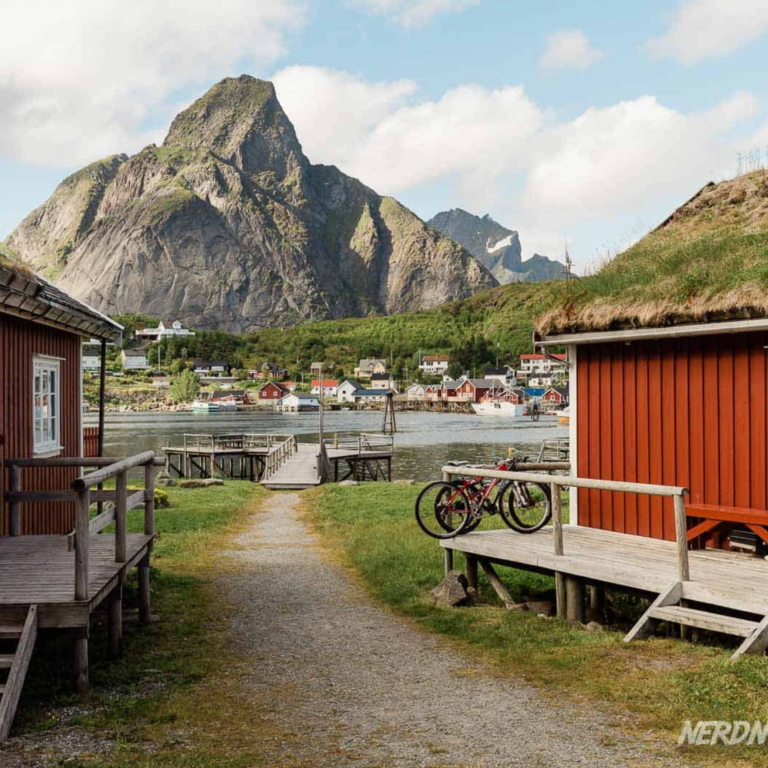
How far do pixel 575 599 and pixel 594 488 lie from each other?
1257 mm

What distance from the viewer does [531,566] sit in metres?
9.62

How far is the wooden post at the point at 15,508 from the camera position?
9758 millimetres

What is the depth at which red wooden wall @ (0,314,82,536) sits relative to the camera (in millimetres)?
10109

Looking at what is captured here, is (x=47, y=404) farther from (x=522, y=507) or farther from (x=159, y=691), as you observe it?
(x=522, y=507)

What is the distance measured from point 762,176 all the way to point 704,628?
10.1 meters

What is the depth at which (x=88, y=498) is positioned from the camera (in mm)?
7340

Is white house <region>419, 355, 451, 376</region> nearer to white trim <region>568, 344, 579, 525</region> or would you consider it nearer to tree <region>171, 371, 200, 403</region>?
tree <region>171, 371, 200, 403</region>

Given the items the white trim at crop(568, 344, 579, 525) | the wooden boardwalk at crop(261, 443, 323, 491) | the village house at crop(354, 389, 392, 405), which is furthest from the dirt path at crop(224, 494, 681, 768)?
the village house at crop(354, 389, 392, 405)

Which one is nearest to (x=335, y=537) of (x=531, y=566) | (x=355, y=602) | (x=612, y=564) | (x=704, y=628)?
(x=355, y=602)

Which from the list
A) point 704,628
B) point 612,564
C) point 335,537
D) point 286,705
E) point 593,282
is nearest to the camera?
point 286,705

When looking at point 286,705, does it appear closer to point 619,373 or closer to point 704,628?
point 704,628

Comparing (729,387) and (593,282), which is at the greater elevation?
(593,282)

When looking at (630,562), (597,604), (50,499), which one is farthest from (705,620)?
(50,499)

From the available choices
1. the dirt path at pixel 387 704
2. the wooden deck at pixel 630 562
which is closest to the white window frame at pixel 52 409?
the dirt path at pixel 387 704
